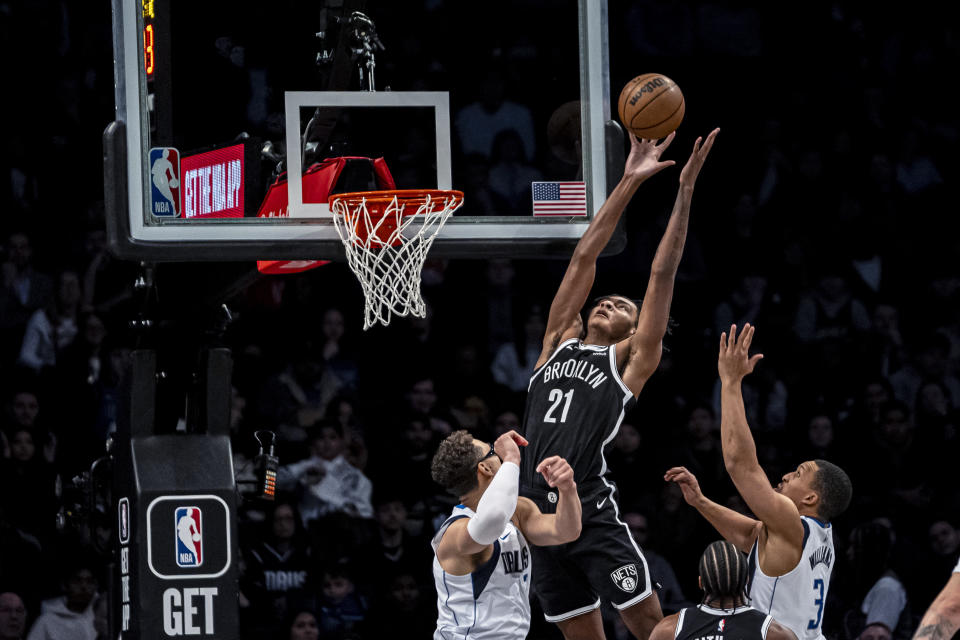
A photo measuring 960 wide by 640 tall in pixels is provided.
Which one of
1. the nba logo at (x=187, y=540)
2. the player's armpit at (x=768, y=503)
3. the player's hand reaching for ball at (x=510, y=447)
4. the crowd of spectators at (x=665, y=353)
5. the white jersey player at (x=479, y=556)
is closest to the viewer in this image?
the player's hand reaching for ball at (x=510, y=447)

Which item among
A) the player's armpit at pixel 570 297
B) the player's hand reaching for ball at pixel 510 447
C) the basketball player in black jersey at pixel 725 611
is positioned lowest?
the basketball player in black jersey at pixel 725 611

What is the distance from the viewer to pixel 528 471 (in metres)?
6.57

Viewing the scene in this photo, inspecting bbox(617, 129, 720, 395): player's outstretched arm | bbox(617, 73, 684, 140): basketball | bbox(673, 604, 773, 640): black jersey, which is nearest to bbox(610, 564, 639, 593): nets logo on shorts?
bbox(673, 604, 773, 640): black jersey

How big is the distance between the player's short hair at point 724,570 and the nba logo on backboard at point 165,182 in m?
2.57

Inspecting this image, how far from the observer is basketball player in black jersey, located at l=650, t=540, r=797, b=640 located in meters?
5.54

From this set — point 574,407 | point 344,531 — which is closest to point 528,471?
point 574,407

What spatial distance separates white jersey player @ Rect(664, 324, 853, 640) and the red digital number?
261 centimetres

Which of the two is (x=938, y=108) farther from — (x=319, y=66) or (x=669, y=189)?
(x=319, y=66)

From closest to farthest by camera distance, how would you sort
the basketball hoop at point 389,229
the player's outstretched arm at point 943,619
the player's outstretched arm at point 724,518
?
the player's outstretched arm at point 943,619
the basketball hoop at point 389,229
the player's outstretched arm at point 724,518

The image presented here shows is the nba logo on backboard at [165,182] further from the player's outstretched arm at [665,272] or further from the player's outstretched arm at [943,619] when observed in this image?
the player's outstretched arm at [943,619]

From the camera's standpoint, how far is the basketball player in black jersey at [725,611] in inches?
218

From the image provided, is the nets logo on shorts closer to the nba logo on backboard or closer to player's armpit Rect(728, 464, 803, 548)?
player's armpit Rect(728, 464, 803, 548)

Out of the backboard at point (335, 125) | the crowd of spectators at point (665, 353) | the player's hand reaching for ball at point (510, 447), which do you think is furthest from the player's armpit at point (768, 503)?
the crowd of spectators at point (665, 353)

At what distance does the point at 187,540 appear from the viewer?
22.6 feet
